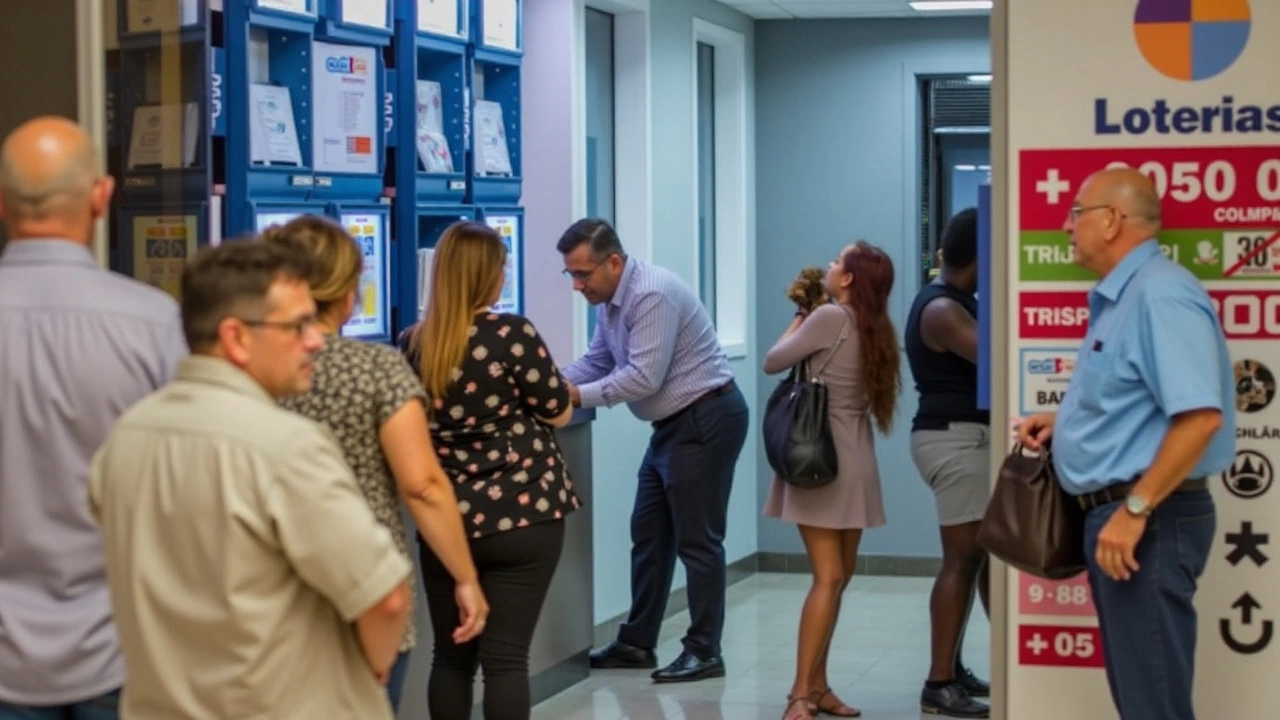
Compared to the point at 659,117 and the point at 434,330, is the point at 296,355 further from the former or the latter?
the point at 659,117

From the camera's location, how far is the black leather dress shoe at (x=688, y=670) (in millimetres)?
6902

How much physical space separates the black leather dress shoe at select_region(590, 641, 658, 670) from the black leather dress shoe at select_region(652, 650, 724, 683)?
7.0 inches

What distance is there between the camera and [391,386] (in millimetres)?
3773

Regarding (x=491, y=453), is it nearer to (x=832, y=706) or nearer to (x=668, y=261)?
(x=832, y=706)

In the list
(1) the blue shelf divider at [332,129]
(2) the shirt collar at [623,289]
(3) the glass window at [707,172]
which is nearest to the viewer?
(1) the blue shelf divider at [332,129]

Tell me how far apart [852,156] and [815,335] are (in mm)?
3734

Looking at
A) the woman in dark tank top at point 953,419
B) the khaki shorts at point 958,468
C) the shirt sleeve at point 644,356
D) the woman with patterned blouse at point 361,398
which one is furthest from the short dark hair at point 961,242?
the woman with patterned blouse at point 361,398

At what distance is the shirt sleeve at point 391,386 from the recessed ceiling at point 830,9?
18.4 feet

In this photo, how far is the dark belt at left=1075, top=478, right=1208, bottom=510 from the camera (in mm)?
4129

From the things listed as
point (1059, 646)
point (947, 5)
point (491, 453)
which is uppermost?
point (947, 5)

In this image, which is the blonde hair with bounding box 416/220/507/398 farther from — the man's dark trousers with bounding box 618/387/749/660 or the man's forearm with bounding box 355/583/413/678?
the man's dark trousers with bounding box 618/387/749/660

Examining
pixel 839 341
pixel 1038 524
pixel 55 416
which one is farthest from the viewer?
pixel 839 341

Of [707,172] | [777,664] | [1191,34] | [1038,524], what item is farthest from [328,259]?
[707,172]

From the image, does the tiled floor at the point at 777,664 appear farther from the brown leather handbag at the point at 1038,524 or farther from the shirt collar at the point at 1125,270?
the shirt collar at the point at 1125,270
